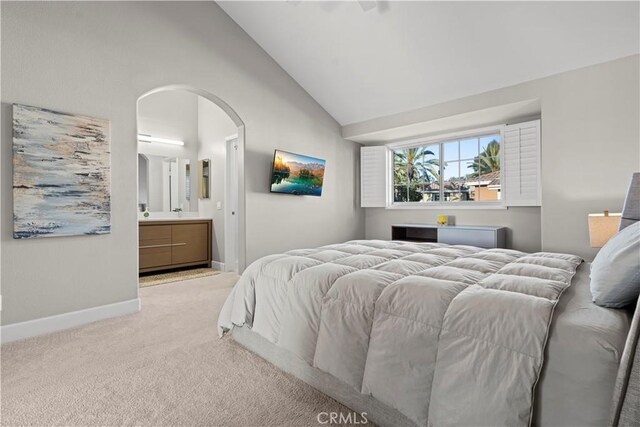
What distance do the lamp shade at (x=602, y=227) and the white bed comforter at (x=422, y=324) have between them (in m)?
1.07

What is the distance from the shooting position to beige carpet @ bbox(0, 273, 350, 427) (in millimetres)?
1533

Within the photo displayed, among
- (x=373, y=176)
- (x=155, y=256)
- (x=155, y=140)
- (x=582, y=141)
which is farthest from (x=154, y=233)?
(x=582, y=141)

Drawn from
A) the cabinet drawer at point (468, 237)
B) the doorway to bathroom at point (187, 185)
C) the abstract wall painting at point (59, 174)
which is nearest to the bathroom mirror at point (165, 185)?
the doorway to bathroom at point (187, 185)

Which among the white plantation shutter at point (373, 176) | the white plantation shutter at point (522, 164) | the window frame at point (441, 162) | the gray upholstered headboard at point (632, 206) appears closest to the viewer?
the gray upholstered headboard at point (632, 206)

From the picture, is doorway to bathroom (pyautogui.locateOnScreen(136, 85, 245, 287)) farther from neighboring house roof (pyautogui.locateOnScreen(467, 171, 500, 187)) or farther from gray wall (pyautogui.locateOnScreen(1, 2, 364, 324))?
neighboring house roof (pyautogui.locateOnScreen(467, 171, 500, 187))

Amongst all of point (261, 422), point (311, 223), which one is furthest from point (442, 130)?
point (261, 422)

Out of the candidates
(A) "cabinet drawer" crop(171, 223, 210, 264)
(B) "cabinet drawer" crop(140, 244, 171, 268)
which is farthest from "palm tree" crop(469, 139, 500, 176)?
(B) "cabinet drawer" crop(140, 244, 171, 268)

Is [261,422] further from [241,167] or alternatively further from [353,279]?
[241,167]

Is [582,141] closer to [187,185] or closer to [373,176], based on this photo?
[373,176]

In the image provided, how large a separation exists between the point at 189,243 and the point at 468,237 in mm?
4122

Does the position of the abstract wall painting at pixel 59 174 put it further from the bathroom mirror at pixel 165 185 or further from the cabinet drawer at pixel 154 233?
the bathroom mirror at pixel 165 185

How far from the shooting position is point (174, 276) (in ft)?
15.4

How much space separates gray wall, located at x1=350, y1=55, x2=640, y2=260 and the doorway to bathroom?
3951 millimetres

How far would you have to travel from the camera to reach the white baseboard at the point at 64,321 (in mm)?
2461
